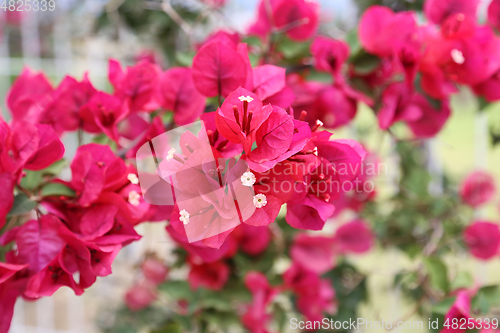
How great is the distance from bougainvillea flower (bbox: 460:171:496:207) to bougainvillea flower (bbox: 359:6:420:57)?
0.46 m

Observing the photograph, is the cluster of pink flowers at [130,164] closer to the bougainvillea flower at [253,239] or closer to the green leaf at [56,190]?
the green leaf at [56,190]

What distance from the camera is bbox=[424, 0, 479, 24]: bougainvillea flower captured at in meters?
0.47

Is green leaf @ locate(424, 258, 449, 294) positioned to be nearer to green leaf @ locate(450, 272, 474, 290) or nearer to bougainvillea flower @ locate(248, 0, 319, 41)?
green leaf @ locate(450, 272, 474, 290)

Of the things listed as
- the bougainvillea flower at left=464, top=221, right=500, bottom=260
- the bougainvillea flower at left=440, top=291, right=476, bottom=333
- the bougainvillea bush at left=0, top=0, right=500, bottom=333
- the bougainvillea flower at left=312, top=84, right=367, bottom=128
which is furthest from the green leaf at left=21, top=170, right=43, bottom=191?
the bougainvillea flower at left=464, top=221, right=500, bottom=260

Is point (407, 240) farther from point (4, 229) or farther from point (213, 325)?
point (4, 229)

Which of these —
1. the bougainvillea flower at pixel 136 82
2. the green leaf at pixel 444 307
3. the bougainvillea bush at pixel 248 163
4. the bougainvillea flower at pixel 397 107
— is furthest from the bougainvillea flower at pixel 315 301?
the bougainvillea flower at pixel 136 82

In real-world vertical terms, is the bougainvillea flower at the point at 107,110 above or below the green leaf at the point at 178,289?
above

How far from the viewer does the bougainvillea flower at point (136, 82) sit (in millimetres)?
385

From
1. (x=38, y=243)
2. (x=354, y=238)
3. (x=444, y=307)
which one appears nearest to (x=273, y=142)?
(x=38, y=243)

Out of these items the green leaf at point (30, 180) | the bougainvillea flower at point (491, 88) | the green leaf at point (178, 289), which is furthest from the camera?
the green leaf at point (178, 289)

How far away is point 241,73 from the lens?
31 cm

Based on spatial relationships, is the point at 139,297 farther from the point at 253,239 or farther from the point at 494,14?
the point at 494,14

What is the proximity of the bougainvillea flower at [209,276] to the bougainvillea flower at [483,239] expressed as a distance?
459 mm

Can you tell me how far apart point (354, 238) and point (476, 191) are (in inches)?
10.9
